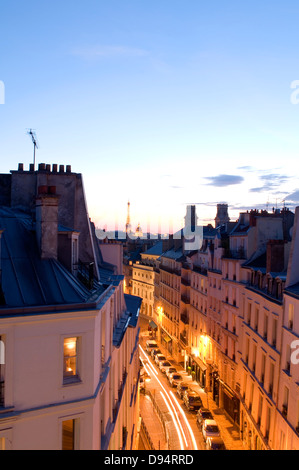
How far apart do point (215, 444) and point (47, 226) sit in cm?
2714

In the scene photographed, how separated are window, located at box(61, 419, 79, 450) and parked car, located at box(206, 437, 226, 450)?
23480mm

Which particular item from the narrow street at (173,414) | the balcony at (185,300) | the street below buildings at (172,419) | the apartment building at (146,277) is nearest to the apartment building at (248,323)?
the balcony at (185,300)

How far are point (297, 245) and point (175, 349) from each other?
45.2 m

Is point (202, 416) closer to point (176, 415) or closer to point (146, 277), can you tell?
point (176, 415)

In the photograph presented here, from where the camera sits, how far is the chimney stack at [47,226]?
15.0m

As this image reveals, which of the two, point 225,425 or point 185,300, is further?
point 185,300

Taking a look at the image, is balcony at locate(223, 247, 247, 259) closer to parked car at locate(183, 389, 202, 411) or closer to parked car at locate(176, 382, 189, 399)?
parked car at locate(183, 389, 202, 411)

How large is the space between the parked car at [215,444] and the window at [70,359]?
2436cm

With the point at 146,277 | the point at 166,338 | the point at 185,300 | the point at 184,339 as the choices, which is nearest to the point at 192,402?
the point at 184,339

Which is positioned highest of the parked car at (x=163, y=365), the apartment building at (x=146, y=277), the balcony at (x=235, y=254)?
the balcony at (x=235, y=254)

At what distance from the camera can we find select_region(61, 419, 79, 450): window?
13.5 metres

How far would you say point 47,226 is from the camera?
15.2 m

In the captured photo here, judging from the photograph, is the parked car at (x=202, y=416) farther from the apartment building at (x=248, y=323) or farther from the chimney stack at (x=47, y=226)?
the chimney stack at (x=47, y=226)
